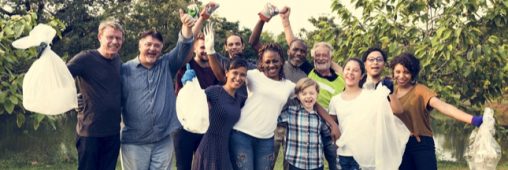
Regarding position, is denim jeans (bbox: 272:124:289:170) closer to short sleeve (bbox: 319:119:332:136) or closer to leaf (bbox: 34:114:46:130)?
short sleeve (bbox: 319:119:332:136)

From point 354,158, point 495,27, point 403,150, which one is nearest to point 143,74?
point 354,158

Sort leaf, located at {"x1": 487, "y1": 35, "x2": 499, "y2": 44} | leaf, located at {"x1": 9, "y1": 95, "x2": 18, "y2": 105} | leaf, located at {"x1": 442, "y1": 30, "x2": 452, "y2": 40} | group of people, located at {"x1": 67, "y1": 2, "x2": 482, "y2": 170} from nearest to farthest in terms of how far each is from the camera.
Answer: group of people, located at {"x1": 67, "y1": 2, "x2": 482, "y2": 170} < leaf, located at {"x1": 9, "y1": 95, "x2": 18, "y2": 105} < leaf, located at {"x1": 442, "y1": 30, "x2": 452, "y2": 40} < leaf, located at {"x1": 487, "y1": 35, "x2": 499, "y2": 44}

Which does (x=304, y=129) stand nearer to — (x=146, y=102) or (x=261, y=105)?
(x=261, y=105)

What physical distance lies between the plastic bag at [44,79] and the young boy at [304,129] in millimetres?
1601

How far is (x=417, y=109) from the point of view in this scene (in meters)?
4.15

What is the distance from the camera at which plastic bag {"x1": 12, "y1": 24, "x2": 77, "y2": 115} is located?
367cm

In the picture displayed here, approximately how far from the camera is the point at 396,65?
4.23m

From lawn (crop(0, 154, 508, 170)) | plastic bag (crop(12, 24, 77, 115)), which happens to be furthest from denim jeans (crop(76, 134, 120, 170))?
lawn (crop(0, 154, 508, 170))

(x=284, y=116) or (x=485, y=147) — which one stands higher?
(x=284, y=116)

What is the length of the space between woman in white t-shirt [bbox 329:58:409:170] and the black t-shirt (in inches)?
64.6

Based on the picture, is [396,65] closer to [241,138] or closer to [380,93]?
[380,93]

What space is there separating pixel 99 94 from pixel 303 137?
150 cm

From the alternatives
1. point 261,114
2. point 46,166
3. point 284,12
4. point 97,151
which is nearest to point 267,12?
point 284,12

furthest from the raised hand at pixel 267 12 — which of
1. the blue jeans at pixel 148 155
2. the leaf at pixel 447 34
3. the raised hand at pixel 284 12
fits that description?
the leaf at pixel 447 34
